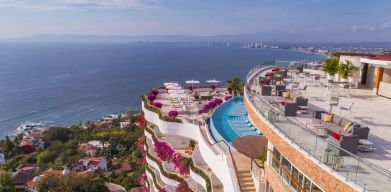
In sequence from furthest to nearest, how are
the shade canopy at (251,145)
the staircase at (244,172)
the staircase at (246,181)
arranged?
1. the shade canopy at (251,145)
2. the staircase at (244,172)
3. the staircase at (246,181)

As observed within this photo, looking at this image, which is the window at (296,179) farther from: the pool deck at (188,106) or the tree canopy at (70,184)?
the tree canopy at (70,184)

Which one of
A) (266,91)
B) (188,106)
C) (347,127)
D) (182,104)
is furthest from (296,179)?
(188,106)

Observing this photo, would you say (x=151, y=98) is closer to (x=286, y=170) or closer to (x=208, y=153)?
(x=208, y=153)

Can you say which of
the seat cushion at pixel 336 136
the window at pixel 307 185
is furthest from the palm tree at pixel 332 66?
the window at pixel 307 185

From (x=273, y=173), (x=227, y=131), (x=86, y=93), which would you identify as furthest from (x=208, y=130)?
(x=86, y=93)

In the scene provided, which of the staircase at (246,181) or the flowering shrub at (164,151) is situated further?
the flowering shrub at (164,151)

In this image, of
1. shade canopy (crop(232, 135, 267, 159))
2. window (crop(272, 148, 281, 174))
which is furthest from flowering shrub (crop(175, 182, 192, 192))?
window (crop(272, 148, 281, 174))
